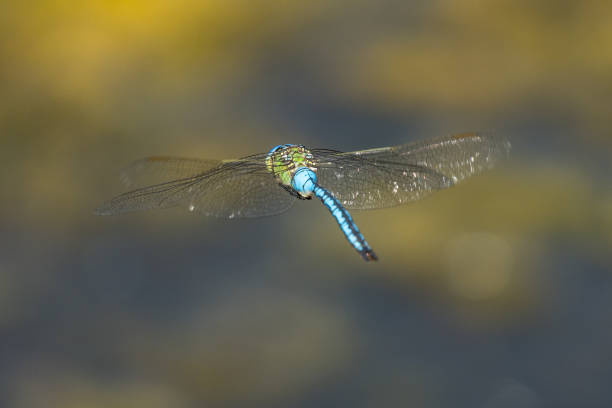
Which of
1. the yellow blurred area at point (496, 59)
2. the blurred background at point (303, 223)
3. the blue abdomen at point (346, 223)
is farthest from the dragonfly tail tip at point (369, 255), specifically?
the yellow blurred area at point (496, 59)

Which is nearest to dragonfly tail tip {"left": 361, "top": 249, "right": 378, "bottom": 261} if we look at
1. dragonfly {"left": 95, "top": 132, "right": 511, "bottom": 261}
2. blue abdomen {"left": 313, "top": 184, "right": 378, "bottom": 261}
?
blue abdomen {"left": 313, "top": 184, "right": 378, "bottom": 261}

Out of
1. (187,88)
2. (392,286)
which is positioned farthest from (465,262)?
(187,88)

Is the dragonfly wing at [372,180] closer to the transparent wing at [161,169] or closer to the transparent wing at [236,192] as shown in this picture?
the transparent wing at [236,192]

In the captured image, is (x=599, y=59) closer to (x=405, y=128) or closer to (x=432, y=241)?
(x=405, y=128)

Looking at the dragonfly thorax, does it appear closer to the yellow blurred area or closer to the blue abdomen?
the blue abdomen

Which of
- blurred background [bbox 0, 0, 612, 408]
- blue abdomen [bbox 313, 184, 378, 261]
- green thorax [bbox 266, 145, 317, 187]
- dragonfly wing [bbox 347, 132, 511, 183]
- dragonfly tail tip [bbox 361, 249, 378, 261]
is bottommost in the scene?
dragonfly tail tip [bbox 361, 249, 378, 261]

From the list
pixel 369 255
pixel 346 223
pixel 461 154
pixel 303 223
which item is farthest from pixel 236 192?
pixel 303 223

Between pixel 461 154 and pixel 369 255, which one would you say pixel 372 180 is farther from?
pixel 369 255
